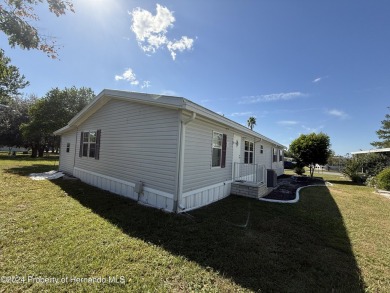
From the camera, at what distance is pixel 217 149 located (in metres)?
7.61

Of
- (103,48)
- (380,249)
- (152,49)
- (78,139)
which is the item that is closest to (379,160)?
(380,249)

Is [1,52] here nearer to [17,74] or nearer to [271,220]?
[271,220]

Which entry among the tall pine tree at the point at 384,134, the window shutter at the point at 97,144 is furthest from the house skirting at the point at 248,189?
the tall pine tree at the point at 384,134

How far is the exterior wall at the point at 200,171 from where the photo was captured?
589cm

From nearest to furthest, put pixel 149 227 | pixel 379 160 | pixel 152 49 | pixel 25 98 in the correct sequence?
pixel 149 227 < pixel 152 49 < pixel 379 160 < pixel 25 98

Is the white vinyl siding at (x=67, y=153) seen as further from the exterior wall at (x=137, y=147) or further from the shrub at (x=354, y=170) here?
the shrub at (x=354, y=170)

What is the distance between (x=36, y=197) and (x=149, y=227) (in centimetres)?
477

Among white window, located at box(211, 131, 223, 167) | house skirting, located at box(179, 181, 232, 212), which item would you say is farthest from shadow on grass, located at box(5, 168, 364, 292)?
white window, located at box(211, 131, 223, 167)

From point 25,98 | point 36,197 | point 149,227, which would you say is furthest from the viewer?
point 25,98

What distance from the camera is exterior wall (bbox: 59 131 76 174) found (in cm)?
1170

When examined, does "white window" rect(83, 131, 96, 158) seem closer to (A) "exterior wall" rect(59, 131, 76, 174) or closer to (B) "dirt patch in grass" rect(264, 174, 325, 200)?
(A) "exterior wall" rect(59, 131, 76, 174)

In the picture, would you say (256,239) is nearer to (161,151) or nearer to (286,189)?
(161,151)

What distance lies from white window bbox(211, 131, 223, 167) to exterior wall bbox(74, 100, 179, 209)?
83.4 inches

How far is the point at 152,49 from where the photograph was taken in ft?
32.7
